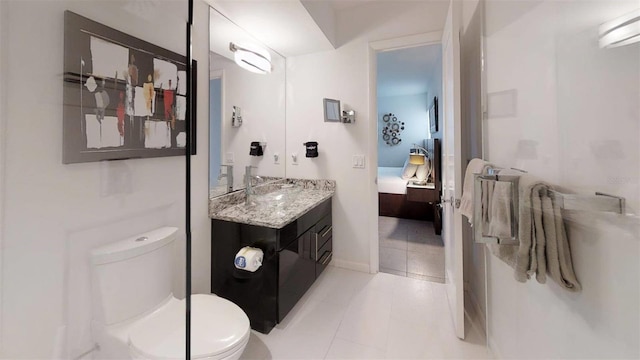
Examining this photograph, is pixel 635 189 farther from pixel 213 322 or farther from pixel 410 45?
pixel 410 45

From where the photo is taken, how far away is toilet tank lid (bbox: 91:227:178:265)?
113cm

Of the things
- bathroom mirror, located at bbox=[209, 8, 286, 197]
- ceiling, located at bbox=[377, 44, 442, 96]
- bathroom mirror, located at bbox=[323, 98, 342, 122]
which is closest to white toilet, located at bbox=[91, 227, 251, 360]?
bathroom mirror, located at bbox=[209, 8, 286, 197]

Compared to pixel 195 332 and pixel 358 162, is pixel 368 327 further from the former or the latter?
pixel 358 162

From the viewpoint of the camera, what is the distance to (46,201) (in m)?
0.99

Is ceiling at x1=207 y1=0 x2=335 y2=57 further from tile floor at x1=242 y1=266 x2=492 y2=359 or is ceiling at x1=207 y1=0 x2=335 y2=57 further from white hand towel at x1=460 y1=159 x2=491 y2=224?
tile floor at x1=242 y1=266 x2=492 y2=359

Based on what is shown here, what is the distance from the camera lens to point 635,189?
1.73ft

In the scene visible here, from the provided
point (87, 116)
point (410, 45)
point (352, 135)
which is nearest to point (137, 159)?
point (87, 116)

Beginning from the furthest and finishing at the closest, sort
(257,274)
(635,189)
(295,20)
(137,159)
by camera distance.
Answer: (295,20), (257,274), (137,159), (635,189)

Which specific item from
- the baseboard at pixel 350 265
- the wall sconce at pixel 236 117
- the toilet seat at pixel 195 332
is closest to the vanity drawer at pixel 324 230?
the baseboard at pixel 350 265

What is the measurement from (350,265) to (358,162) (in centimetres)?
107

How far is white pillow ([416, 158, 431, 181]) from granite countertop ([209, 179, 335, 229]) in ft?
6.95

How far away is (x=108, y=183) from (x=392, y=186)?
402cm

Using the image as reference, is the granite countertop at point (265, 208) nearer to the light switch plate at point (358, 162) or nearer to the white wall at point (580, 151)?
the light switch plate at point (358, 162)

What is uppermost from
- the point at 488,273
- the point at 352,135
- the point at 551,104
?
the point at 352,135
